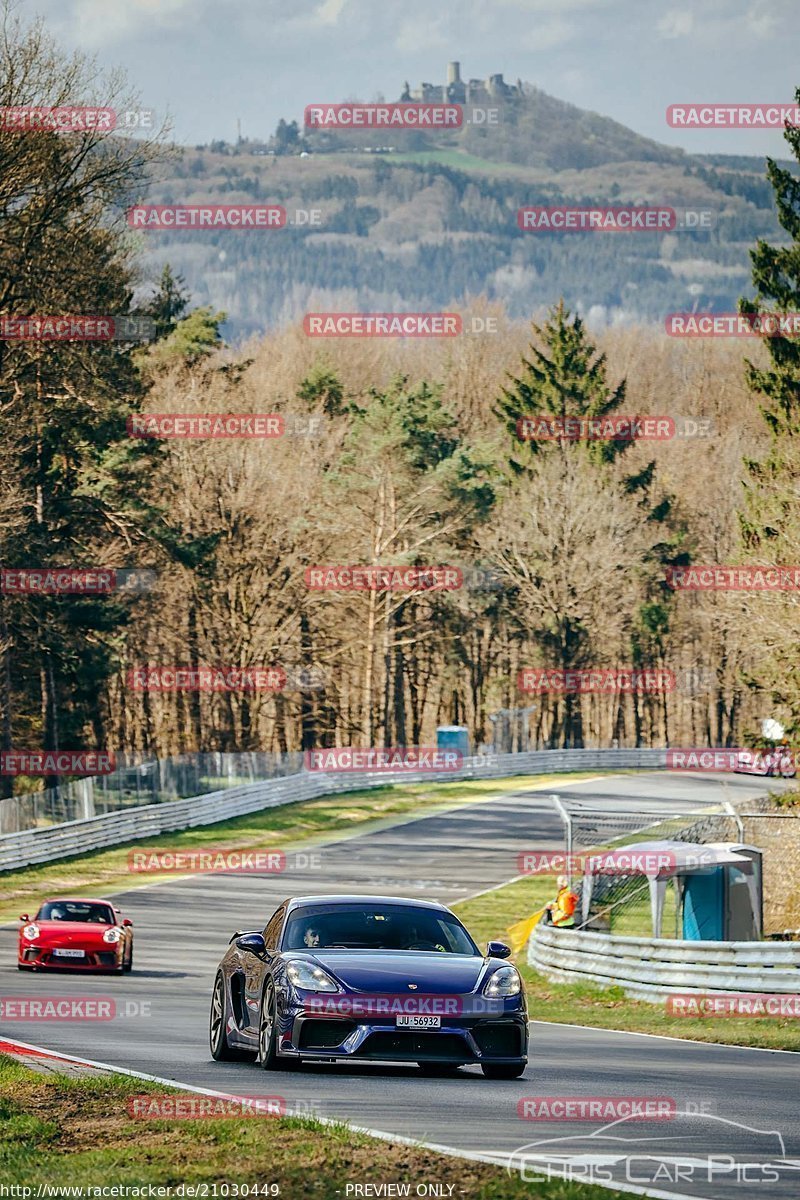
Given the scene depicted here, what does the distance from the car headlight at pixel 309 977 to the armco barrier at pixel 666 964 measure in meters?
10.8

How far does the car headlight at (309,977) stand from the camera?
39.6ft

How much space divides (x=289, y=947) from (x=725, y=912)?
53.0 ft

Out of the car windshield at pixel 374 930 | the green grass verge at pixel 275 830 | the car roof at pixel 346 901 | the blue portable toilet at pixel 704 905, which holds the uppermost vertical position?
the car roof at pixel 346 901

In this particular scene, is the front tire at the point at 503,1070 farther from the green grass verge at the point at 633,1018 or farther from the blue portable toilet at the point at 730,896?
the blue portable toilet at the point at 730,896

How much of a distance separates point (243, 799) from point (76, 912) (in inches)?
1146

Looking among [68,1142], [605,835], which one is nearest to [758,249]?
[605,835]

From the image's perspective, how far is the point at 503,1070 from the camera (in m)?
12.5

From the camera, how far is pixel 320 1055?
12.1m

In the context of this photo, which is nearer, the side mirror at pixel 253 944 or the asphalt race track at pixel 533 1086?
the asphalt race track at pixel 533 1086

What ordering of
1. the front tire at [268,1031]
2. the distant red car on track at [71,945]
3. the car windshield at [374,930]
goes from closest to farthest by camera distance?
the front tire at [268,1031], the car windshield at [374,930], the distant red car on track at [71,945]

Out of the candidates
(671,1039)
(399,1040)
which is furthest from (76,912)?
(399,1040)

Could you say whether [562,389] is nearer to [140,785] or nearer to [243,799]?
[243,799]

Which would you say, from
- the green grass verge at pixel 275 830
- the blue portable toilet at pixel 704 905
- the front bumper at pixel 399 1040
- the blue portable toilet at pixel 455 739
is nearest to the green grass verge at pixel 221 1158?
the front bumper at pixel 399 1040

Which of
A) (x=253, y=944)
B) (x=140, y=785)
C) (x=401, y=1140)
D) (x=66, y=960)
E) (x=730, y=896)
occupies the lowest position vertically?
(x=66, y=960)
